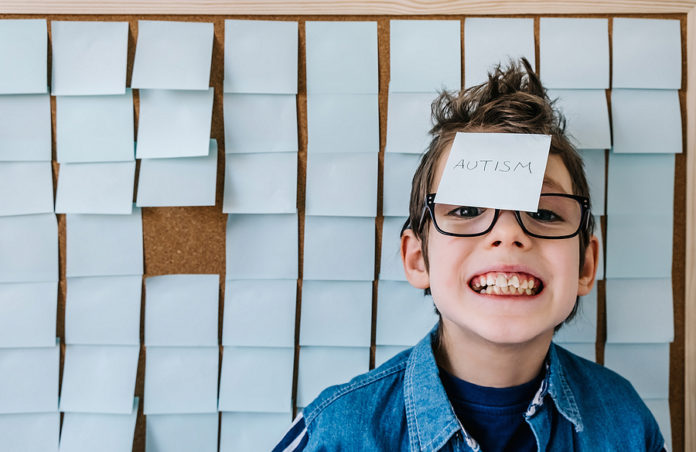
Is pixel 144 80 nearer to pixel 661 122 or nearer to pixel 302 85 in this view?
pixel 302 85

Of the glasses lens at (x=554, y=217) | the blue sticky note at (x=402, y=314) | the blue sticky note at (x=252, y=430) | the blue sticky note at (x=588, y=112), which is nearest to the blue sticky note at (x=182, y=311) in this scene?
the blue sticky note at (x=252, y=430)

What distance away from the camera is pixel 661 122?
2.59 ft

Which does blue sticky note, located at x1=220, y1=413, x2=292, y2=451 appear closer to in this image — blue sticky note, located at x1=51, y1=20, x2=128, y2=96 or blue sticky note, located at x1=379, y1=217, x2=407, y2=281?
blue sticky note, located at x1=379, y1=217, x2=407, y2=281

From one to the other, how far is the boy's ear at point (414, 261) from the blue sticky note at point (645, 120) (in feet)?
1.08

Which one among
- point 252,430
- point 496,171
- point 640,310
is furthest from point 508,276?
point 252,430

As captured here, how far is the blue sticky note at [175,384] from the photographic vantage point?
801 millimetres

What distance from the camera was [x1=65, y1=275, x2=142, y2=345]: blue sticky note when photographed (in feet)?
2.63

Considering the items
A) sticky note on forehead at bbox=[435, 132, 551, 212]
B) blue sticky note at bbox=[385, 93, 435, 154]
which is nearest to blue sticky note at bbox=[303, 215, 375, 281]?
blue sticky note at bbox=[385, 93, 435, 154]

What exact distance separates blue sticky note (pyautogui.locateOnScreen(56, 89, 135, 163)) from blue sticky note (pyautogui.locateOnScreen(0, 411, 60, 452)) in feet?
1.23

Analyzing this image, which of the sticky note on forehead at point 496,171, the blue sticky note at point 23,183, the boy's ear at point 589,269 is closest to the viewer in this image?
the sticky note on forehead at point 496,171

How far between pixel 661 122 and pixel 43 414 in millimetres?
981

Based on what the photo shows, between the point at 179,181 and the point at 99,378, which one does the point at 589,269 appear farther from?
the point at 99,378

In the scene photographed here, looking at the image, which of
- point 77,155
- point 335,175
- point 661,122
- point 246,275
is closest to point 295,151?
point 335,175

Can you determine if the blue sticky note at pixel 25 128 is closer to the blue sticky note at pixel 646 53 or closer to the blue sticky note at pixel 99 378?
the blue sticky note at pixel 99 378
